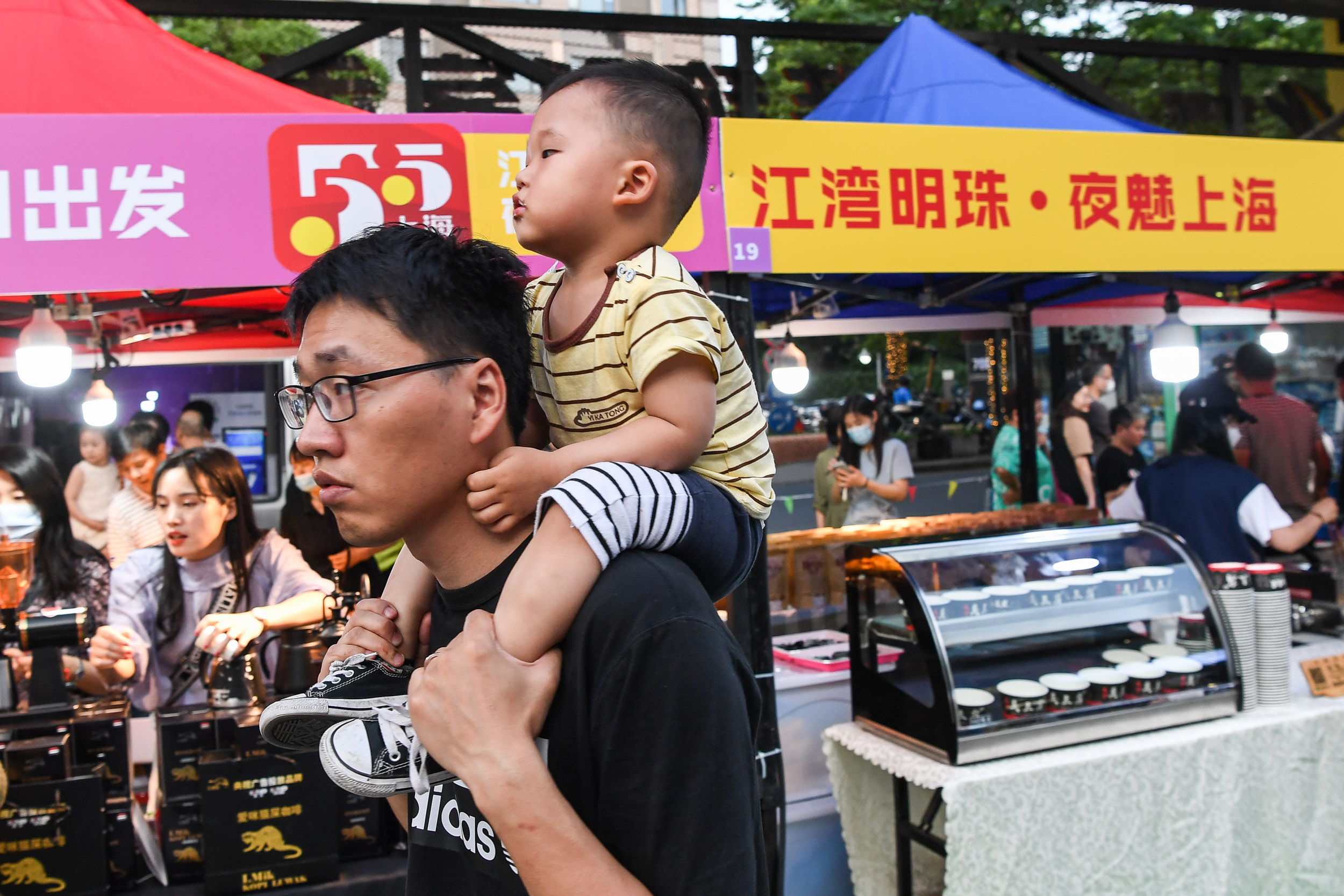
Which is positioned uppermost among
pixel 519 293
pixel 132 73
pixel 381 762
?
pixel 132 73

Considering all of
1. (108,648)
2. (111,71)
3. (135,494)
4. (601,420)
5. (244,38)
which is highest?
(244,38)

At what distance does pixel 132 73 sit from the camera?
11.4ft

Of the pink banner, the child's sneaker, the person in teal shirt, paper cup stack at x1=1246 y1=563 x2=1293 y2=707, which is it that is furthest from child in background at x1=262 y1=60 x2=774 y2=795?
the person in teal shirt

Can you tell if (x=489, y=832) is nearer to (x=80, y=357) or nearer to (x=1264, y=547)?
(x=1264, y=547)

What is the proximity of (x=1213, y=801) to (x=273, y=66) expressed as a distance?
5560 millimetres

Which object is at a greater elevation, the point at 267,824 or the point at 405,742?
the point at 405,742

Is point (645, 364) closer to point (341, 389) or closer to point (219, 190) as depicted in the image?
point (341, 389)

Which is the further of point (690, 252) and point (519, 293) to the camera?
point (690, 252)

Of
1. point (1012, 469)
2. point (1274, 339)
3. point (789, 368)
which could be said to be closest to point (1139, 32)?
point (1274, 339)

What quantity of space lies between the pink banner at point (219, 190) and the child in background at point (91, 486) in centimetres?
470

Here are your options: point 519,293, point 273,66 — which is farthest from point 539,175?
point 273,66

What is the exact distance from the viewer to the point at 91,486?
6777 millimetres

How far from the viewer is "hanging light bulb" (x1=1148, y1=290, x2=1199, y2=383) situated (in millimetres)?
6164

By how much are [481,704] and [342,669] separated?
0.32 m
